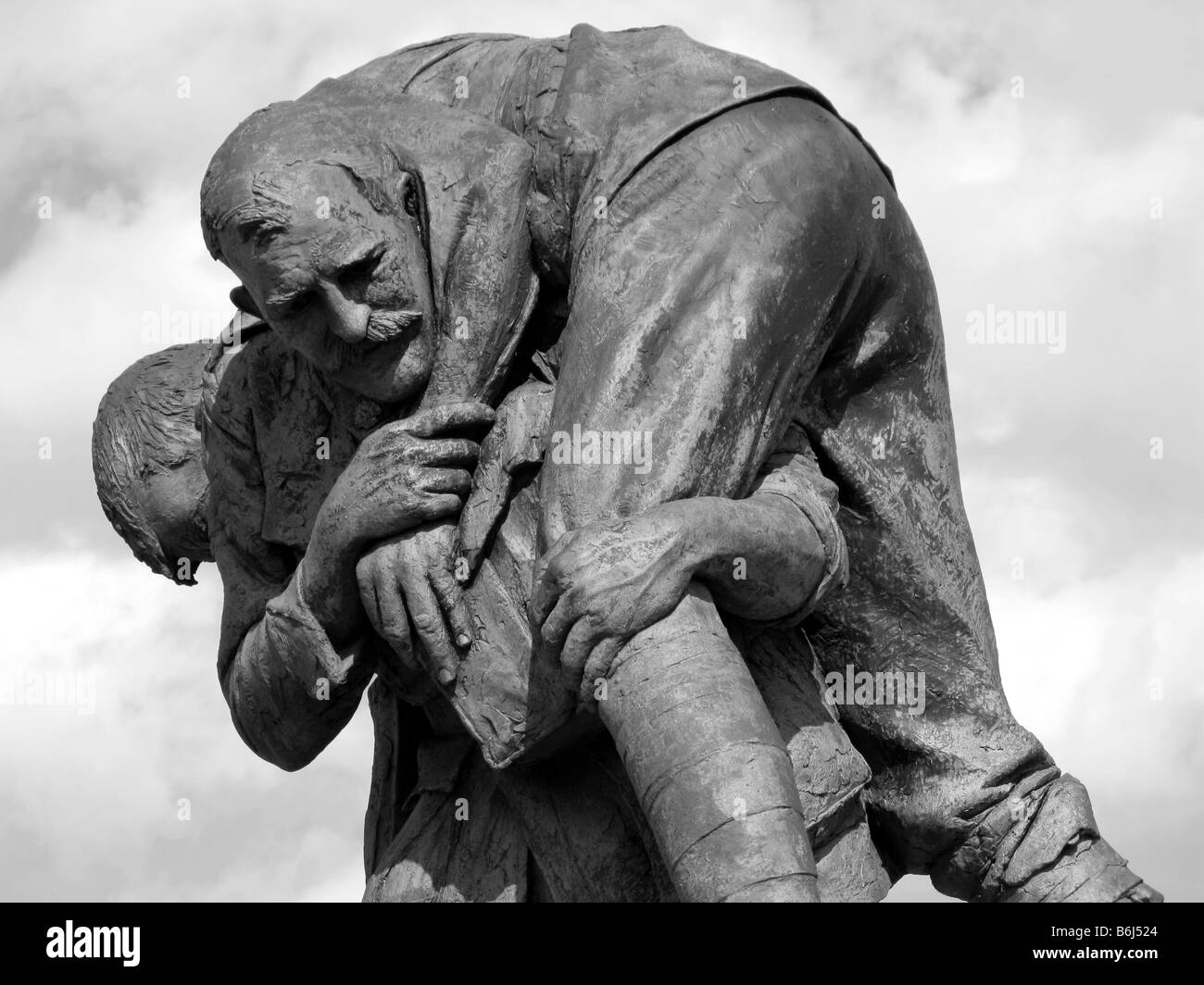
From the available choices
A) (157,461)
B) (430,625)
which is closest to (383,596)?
(430,625)

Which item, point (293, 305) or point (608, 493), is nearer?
point (608, 493)

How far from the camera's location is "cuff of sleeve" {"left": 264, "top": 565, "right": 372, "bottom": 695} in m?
7.38

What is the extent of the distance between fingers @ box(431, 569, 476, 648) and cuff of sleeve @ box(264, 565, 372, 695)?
41 cm

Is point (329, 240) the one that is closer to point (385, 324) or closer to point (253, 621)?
point (385, 324)

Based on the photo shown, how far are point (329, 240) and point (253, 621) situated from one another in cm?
141

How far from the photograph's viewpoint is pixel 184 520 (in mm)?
8422

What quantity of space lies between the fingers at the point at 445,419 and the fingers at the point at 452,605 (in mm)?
396

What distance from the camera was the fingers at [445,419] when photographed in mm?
7141

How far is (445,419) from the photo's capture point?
7.15m

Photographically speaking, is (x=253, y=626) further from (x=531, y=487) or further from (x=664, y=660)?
(x=664, y=660)

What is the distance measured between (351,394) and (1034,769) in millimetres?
2372

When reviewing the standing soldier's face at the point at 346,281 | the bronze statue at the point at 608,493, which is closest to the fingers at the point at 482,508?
the bronze statue at the point at 608,493
